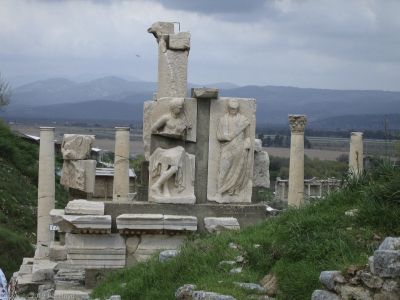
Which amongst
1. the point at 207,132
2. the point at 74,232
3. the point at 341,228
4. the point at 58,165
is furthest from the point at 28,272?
the point at 58,165

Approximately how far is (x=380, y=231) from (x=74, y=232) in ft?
19.6

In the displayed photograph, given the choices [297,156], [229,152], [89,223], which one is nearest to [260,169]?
[229,152]

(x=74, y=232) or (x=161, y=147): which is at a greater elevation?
(x=161, y=147)

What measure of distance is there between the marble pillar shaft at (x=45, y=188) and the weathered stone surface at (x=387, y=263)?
1291 centimetres

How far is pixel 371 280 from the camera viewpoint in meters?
7.36

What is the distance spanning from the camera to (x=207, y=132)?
1502 cm

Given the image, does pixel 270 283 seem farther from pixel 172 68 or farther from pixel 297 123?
pixel 297 123

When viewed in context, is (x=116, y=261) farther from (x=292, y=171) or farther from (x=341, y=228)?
(x=292, y=171)

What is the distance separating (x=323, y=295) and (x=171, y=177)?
23.6 ft

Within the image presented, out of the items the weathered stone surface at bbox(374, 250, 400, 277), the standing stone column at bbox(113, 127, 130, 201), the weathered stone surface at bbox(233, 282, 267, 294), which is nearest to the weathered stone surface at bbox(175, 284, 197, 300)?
the weathered stone surface at bbox(233, 282, 267, 294)

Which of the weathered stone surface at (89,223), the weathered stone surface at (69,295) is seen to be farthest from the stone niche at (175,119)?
the weathered stone surface at (69,295)

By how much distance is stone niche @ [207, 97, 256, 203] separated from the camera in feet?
49.0

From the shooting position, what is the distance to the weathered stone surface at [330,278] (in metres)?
7.62

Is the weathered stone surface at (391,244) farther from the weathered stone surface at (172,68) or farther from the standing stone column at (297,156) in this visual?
the standing stone column at (297,156)
